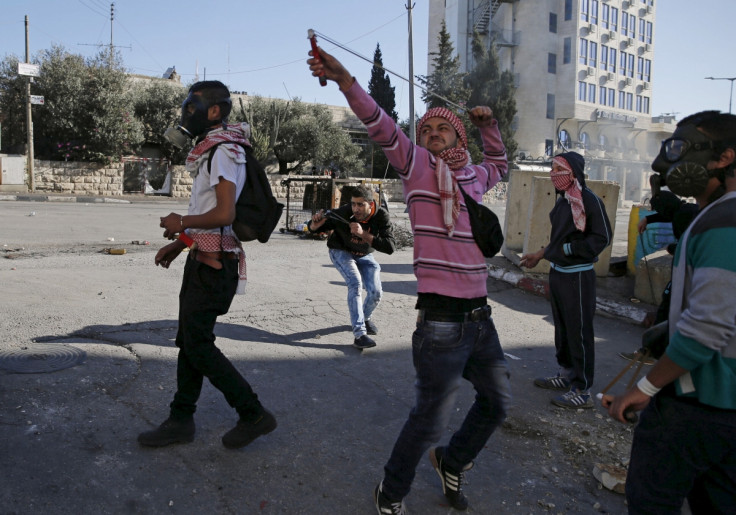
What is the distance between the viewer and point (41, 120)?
26.9 metres

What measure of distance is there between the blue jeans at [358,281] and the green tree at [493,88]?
42980mm

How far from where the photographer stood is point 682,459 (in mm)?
1982

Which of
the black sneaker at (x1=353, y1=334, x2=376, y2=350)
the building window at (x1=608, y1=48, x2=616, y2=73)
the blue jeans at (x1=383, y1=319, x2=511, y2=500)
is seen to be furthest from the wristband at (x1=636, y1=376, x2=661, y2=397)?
the building window at (x1=608, y1=48, x2=616, y2=73)

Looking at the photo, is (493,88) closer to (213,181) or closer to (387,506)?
(213,181)

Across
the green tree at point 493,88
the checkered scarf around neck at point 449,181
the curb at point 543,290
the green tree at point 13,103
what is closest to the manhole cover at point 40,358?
the checkered scarf around neck at point 449,181

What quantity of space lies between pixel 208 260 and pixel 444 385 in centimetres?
140

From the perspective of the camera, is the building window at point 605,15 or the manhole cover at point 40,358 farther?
the building window at point 605,15

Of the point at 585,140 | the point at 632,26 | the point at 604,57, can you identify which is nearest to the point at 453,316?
the point at 585,140

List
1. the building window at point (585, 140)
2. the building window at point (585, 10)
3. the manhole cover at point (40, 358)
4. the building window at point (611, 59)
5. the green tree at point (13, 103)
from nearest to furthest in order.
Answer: the manhole cover at point (40, 358)
the green tree at point (13, 103)
the building window at point (585, 10)
the building window at point (611, 59)
the building window at point (585, 140)

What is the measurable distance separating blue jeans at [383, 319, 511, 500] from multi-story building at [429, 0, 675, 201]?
47171 millimetres

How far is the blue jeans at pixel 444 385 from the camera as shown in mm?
2646

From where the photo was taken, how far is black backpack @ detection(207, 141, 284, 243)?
3.17 m

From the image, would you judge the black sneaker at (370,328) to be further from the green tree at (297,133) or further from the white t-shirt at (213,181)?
the green tree at (297,133)

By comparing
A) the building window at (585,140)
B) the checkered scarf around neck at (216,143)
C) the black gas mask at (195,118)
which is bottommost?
the checkered scarf around neck at (216,143)
